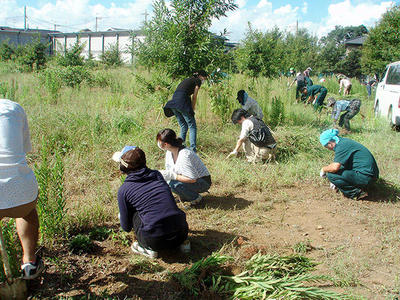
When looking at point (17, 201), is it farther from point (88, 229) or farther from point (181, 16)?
point (181, 16)

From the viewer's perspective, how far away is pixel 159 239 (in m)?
2.85

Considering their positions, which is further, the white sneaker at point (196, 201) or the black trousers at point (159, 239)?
the white sneaker at point (196, 201)

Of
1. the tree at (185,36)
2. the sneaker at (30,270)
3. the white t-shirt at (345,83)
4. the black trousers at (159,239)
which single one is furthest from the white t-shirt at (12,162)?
the white t-shirt at (345,83)

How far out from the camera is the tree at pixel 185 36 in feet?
21.4

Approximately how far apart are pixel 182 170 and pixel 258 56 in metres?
7.70

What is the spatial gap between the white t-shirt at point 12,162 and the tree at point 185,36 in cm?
464

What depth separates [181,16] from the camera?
22.0 feet

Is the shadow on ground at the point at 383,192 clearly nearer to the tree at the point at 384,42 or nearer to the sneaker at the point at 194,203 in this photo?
the sneaker at the point at 194,203

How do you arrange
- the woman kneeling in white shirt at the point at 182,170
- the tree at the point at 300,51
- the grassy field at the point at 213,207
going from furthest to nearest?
the tree at the point at 300,51, the woman kneeling in white shirt at the point at 182,170, the grassy field at the point at 213,207

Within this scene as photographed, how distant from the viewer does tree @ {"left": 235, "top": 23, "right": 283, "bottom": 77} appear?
10.6 meters

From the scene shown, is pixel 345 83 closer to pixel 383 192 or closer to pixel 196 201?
pixel 383 192

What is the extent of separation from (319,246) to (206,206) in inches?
55.0

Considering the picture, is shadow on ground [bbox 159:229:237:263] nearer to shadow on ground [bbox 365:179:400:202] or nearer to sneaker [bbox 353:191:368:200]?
sneaker [bbox 353:191:368:200]

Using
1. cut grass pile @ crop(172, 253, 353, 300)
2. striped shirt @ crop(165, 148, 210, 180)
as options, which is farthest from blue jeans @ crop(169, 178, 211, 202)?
cut grass pile @ crop(172, 253, 353, 300)
